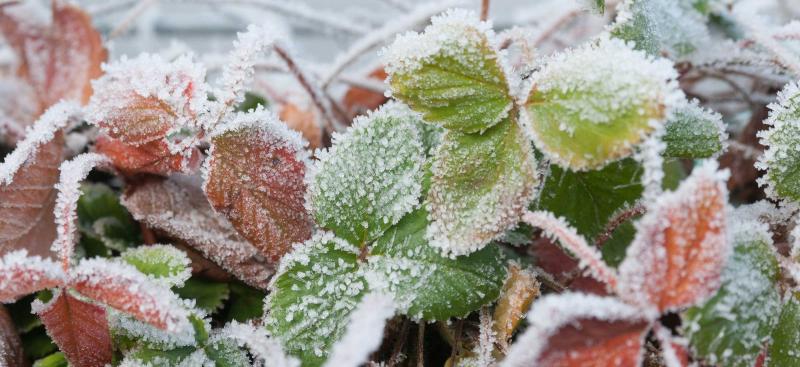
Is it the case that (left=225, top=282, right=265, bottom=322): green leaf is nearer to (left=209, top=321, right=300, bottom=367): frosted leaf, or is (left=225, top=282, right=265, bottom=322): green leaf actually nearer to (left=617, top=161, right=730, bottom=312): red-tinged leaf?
(left=209, top=321, right=300, bottom=367): frosted leaf

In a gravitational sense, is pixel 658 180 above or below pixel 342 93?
below

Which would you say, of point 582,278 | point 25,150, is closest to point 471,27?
point 582,278

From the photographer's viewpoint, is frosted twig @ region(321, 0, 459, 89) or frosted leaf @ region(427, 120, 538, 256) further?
frosted twig @ region(321, 0, 459, 89)

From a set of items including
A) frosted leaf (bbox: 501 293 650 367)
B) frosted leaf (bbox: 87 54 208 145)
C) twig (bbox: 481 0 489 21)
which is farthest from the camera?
twig (bbox: 481 0 489 21)

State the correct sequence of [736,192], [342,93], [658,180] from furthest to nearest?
[342,93]
[736,192]
[658,180]

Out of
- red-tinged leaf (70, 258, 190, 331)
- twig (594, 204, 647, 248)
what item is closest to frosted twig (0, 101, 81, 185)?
red-tinged leaf (70, 258, 190, 331)

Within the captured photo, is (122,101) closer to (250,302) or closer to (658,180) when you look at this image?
(250,302)
